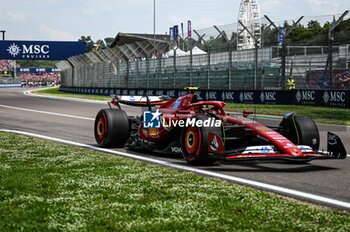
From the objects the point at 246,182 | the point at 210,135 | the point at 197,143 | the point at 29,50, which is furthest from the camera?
the point at 29,50

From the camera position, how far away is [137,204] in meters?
4.96

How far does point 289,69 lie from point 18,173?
1634 cm

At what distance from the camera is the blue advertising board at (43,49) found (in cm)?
6444

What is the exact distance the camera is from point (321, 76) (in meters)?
19.7

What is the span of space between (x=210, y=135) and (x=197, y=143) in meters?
0.25

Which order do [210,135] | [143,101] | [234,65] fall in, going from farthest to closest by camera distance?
[234,65]
[143,101]
[210,135]

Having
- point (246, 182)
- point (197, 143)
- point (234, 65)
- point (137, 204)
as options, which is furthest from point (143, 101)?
point (234, 65)

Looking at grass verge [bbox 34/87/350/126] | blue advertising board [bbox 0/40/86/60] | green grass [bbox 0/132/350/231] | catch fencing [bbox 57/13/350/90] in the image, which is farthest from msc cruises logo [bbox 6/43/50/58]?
green grass [bbox 0/132/350/231]

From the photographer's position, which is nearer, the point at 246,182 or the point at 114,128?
the point at 246,182

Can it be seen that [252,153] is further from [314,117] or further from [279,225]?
[314,117]

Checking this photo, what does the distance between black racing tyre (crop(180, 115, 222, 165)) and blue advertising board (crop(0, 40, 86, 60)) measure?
197 feet

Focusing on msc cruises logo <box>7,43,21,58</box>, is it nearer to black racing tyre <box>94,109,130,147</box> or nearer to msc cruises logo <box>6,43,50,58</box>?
msc cruises logo <box>6,43,50,58</box>

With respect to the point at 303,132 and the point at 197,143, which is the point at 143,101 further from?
the point at 303,132

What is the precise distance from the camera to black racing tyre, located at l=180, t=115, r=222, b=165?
7.20 m
